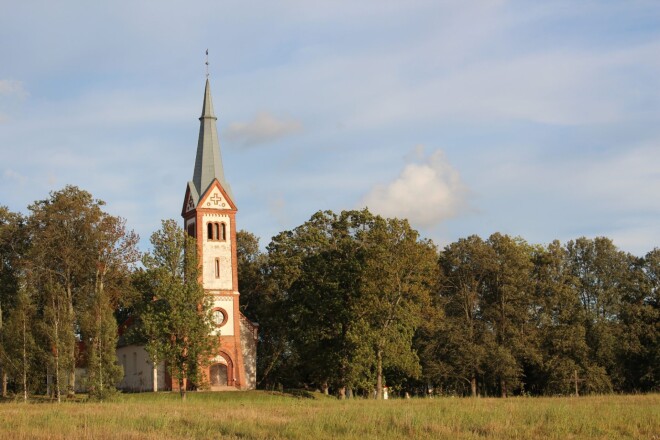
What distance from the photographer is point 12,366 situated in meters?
52.4

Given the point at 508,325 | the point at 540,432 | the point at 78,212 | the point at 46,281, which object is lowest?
the point at 540,432

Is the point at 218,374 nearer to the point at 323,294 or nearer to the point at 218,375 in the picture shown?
the point at 218,375

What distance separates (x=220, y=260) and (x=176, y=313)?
13.9m

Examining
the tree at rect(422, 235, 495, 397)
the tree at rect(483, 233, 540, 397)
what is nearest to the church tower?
the tree at rect(422, 235, 495, 397)

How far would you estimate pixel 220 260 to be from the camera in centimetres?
6531

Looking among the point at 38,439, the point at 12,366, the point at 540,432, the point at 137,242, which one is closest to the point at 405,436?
the point at 540,432

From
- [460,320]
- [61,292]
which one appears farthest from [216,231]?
[460,320]

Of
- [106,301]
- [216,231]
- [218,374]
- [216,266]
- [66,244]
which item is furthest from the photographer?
[216,231]

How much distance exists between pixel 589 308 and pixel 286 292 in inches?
1003

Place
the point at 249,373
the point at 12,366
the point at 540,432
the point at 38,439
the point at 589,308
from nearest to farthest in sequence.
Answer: the point at 38,439 → the point at 540,432 → the point at 12,366 → the point at 249,373 → the point at 589,308

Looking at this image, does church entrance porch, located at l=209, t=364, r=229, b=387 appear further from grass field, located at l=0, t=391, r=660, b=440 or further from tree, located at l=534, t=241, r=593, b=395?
grass field, located at l=0, t=391, r=660, b=440

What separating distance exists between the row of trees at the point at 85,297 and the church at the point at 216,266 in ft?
19.4

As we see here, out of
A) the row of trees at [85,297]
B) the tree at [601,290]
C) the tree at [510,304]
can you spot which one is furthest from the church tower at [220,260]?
the tree at [601,290]

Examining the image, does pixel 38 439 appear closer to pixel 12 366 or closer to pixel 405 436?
pixel 405 436
